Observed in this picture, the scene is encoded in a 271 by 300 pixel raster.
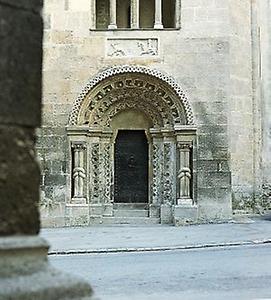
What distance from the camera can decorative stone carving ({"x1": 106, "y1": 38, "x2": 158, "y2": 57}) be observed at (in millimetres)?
16578

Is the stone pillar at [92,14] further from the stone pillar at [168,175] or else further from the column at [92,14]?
the stone pillar at [168,175]

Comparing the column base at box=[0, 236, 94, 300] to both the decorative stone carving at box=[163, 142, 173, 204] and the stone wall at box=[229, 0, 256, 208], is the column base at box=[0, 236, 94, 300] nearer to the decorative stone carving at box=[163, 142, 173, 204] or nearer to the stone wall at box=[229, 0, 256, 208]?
the decorative stone carving at box=[163, 142, 173, 204]

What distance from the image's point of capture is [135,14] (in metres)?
16.9

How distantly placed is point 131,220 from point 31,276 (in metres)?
14.5

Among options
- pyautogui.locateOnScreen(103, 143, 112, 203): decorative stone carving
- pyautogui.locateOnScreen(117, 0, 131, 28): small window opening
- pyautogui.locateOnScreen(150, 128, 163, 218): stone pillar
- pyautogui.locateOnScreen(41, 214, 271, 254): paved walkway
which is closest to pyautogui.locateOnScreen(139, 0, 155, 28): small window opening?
pyautogui.locateOnScreen(117, 0, 131, 28): small window opening

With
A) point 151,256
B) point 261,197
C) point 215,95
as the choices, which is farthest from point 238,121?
point 151,256

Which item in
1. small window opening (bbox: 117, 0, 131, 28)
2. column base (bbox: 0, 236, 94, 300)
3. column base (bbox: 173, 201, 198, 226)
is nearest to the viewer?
column base (bbox: 0, 236, 94, 300)

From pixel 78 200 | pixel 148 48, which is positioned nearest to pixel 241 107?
pixel 148 48

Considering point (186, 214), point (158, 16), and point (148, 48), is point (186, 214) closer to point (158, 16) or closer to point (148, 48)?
point (148, 48)

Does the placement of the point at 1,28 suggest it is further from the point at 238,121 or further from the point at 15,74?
the point at 238,121

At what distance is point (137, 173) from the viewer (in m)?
17.5

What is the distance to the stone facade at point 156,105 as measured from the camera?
16.3 meters

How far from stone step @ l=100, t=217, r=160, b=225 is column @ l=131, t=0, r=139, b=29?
5222 mm

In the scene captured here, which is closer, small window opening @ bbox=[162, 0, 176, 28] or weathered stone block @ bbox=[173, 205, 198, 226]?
weathered stone block @ bbox=[173, 205, 198, 226]
